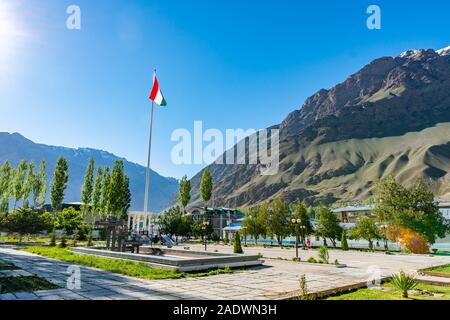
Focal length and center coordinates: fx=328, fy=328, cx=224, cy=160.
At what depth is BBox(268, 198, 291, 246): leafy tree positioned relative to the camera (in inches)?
1949

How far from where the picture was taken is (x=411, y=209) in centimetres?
3192

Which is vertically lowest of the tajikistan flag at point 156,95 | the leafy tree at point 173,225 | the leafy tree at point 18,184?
the leafy tree at point 173,225

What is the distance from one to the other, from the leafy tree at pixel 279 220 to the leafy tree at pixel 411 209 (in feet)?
54.7

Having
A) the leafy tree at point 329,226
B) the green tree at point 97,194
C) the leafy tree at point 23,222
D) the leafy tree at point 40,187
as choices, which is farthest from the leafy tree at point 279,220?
the leafy tree at point 40,187

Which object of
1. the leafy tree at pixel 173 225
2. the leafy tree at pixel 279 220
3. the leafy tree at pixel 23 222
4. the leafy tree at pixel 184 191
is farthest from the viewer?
the leafy tree at pixel 184 191

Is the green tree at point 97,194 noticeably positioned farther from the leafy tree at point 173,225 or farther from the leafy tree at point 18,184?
the leafy tree at point 173,225

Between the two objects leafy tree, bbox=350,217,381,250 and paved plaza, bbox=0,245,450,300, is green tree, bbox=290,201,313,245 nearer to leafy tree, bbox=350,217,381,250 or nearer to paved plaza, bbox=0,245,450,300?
leafy tree, bbox=350,217,381,250

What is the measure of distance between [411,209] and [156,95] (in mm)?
26291

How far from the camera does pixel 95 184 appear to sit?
57.8m

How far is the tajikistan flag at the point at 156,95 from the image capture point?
1041 inches

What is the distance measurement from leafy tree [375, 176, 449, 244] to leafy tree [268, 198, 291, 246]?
54.7 feet
